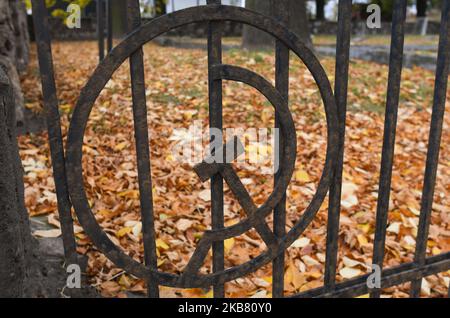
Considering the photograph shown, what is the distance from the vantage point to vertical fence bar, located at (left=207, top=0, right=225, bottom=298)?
1210mm

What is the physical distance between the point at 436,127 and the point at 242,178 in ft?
5.45

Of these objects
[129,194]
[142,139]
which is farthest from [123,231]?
[142,139]

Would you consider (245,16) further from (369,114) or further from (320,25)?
(320,25)

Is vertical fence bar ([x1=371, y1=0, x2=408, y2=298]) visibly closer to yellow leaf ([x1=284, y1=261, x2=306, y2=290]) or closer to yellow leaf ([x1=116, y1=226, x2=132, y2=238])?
yellow leaf ([x1=284, y1=261, x2=306, y2=290])

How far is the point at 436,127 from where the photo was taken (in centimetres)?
156

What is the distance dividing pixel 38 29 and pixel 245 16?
52 centimetres

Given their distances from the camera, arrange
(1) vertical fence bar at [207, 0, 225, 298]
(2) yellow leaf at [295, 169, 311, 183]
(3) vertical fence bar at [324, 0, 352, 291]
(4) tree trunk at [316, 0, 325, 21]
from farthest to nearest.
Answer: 1. (4) tree trunk at [316, 0, 325, 21]
2. (2) yellow leaf at [295, 169, 311, 183]
3. (3) vertical fence bar at [324, 0, 352, 291]
4. (1) vertical fence bar at [207, 0, 225, 298]

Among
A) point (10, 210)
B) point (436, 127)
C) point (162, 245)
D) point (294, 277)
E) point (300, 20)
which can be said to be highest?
point (300, 20)

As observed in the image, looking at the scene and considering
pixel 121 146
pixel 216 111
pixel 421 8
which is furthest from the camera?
pixel 421 8

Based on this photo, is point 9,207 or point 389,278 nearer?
point 9,207

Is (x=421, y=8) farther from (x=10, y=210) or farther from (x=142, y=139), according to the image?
(x=10, y=210)

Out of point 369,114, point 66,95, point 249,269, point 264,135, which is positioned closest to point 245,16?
point 249,269

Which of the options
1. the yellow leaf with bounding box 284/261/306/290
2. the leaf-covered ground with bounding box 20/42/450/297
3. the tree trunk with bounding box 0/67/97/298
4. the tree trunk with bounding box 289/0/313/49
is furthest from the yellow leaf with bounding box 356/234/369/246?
the tree trunk with bounding box 289/0/313/49

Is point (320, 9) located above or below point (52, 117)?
above
